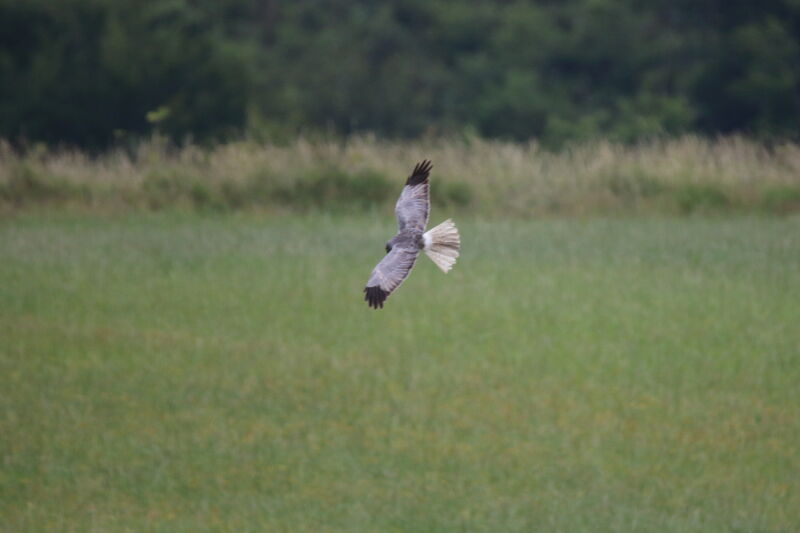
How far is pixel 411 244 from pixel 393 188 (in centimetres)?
1336

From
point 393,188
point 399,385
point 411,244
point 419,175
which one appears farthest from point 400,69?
point 411,244

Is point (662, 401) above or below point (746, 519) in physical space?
above

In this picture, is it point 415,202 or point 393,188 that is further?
point 393,188

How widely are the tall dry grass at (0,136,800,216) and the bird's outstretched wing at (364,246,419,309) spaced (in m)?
13.4

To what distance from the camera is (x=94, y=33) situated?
28562 mm

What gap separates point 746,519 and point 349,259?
7.63 m

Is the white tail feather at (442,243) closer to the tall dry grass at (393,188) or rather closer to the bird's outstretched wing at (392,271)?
the bird's outstretched wing at (392,271)

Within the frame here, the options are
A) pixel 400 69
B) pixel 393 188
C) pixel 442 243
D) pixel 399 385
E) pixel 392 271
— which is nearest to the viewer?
pixel 392 271

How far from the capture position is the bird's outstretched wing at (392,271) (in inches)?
112

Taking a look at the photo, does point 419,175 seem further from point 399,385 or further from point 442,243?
point 399,385

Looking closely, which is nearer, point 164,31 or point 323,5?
point 164,31

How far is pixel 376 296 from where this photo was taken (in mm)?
2936

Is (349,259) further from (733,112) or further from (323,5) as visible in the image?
(323,5)

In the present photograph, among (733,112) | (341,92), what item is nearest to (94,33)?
(341,92)
